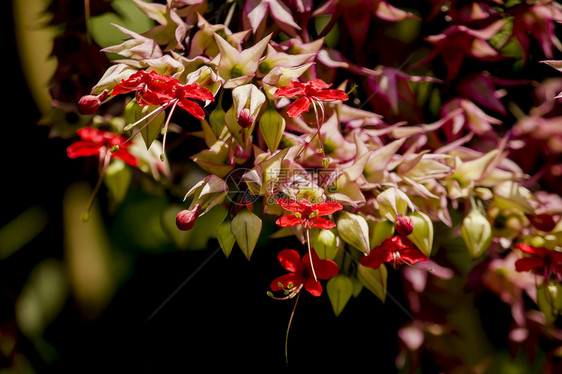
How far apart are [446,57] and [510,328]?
0.43 meters

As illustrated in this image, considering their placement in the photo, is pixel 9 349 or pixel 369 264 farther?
pixel 9 349

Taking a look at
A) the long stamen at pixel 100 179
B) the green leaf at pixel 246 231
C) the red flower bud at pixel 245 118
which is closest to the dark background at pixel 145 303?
the long stamen at pixel 100 179

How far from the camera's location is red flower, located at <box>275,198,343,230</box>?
481 mm

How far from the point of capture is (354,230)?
0.55 m

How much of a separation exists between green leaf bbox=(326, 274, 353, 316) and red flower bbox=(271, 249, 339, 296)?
0.22ft

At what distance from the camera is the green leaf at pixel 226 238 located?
1.82ft

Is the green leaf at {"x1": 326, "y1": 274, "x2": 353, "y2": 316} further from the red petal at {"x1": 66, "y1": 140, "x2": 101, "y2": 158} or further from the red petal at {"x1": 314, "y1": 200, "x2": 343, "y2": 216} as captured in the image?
the red petal at {"x1": 66, "y1": 140, "x2": 101, "y2": 158}

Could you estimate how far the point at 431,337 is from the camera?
70 centimetres

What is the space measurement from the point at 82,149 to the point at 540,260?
612mm

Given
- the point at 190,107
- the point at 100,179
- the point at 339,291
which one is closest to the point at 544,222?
the point at 339,291

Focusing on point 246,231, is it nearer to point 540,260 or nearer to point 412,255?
point 412,255

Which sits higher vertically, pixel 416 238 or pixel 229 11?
pixel 229 11

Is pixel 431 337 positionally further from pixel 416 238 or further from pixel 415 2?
pixel 415 2

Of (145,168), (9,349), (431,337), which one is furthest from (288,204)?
(9,349)
